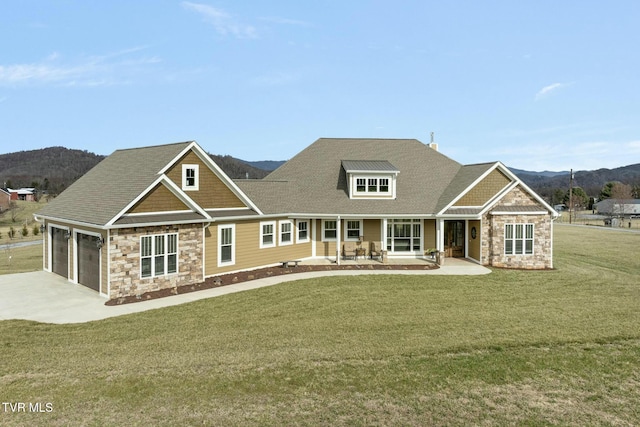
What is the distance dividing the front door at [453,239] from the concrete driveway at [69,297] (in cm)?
390

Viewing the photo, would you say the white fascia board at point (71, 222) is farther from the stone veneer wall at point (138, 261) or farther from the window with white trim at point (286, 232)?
the window with white trim at point (286, 232)

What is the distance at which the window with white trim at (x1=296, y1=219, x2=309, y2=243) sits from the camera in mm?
22642

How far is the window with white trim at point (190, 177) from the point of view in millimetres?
17969

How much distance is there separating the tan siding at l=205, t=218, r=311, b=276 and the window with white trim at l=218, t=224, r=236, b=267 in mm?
173

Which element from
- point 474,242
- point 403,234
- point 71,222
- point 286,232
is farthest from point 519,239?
point 71,222

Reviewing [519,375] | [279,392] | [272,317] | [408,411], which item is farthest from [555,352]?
[272,317]

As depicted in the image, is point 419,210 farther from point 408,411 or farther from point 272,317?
point 408,411

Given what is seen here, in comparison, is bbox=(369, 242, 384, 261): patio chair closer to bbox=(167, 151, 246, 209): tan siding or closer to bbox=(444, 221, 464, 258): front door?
bbox=(444, 221, 464, 258): front door

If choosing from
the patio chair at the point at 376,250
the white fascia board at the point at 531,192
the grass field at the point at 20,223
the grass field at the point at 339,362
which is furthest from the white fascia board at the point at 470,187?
the grass field at the point at 20,223

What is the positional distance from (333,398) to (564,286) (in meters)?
14.1

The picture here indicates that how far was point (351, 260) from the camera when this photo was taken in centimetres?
2228

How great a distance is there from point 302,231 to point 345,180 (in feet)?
15.4

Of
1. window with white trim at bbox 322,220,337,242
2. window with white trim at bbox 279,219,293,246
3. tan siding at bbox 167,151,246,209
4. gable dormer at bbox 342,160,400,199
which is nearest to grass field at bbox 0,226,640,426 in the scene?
tan siding at bbox 167,151,246,209

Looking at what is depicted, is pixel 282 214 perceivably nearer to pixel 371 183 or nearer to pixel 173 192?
pixel 371 183
